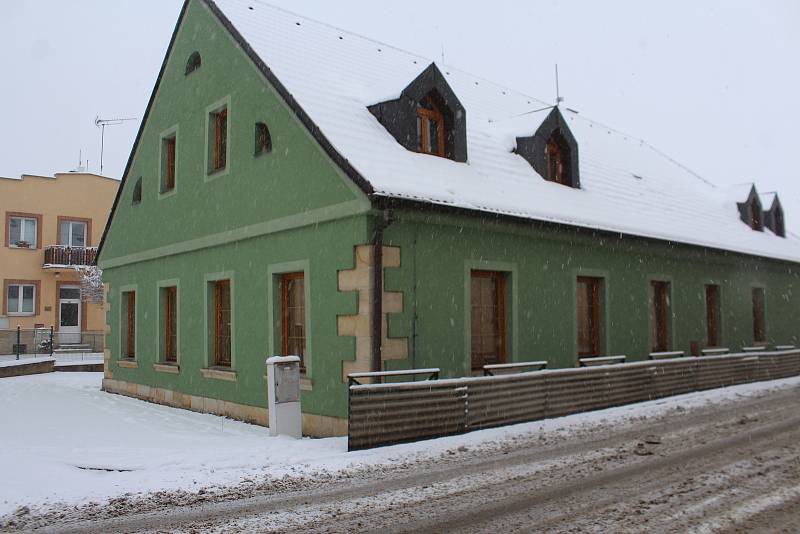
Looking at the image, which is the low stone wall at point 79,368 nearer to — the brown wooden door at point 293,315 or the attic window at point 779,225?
the brown wooden door at point 293,315

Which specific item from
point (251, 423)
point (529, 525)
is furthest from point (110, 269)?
point (529, 525)

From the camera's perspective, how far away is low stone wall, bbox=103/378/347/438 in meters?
9.91

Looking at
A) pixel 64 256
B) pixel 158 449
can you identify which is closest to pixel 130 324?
pixel 158 449

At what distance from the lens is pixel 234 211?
1254 centimetres

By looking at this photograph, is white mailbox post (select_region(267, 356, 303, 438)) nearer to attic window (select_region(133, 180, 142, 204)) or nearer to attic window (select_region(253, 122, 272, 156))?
attic window (select_region(253, 122, 272, 156))

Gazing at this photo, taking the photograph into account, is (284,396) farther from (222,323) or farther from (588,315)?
(588,315)

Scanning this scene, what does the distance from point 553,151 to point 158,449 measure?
10.2 meters

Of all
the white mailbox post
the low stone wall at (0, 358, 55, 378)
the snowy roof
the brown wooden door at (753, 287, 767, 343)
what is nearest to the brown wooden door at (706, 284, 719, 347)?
the snowy roof

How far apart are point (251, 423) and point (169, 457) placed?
3.68 metres

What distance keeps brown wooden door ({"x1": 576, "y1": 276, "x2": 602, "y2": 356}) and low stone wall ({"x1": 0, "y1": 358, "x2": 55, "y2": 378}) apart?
59.2 feet

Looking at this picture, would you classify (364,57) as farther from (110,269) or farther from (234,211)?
(110,269)

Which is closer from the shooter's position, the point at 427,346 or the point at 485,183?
the point at 427,346

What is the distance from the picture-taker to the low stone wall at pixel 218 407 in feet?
32.5

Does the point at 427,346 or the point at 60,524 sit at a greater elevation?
the point at 427,346
